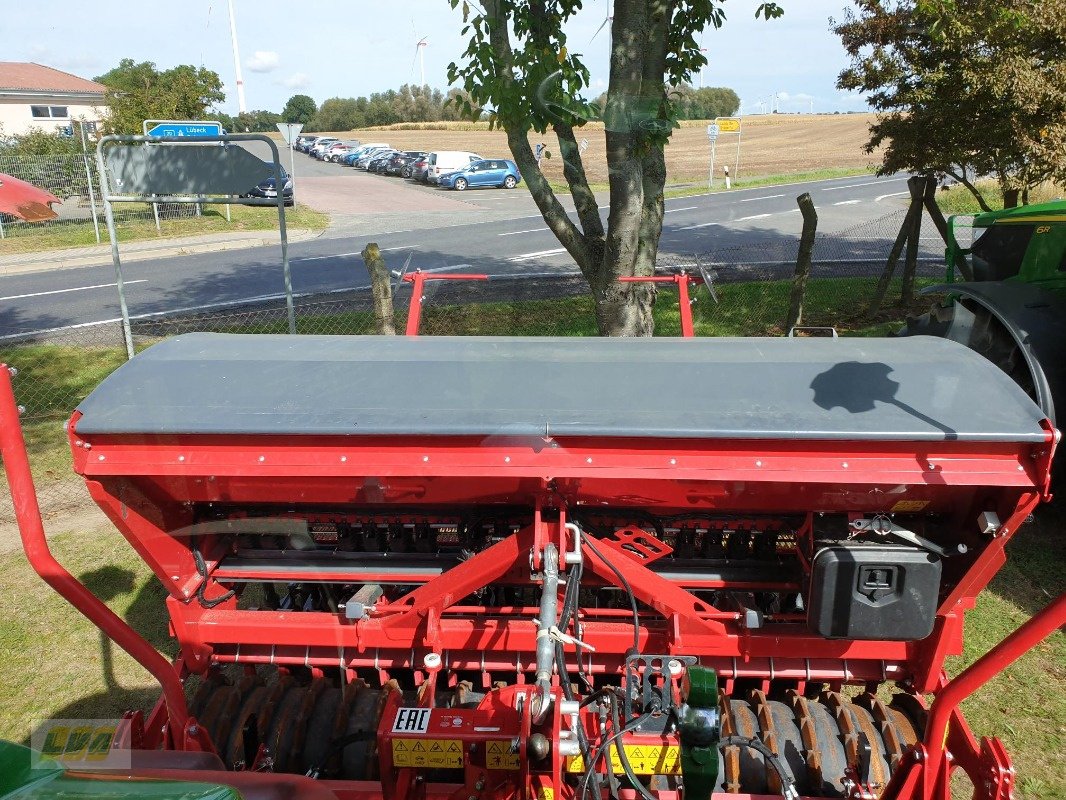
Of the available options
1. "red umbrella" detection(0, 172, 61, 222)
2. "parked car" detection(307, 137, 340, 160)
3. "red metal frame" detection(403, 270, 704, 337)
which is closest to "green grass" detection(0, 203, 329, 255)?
"red metal frame" detection(403, 270, 704, 337)

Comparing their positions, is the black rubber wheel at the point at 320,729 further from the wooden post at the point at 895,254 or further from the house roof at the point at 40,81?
the house roof at the point at 40,81

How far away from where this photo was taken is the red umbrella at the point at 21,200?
2.10 metres

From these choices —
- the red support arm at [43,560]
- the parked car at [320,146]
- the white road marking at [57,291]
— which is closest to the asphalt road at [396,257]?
the white road marking at [57,291]

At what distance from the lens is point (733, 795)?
8.50 ft

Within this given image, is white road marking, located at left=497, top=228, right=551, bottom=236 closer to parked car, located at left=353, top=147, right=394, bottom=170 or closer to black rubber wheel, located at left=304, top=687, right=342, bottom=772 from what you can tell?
black rubber wheel, located at left=304, top=687, right=342, bottom=772

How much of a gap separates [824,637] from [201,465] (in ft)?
6.82

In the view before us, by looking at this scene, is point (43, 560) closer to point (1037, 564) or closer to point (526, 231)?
point (1037, 564)

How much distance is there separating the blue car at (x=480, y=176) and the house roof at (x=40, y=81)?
11700 mm

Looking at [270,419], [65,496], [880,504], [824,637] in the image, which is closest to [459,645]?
[270,419]

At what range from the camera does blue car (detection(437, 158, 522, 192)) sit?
30.6 m

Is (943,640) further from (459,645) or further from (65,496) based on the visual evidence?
(65,496)

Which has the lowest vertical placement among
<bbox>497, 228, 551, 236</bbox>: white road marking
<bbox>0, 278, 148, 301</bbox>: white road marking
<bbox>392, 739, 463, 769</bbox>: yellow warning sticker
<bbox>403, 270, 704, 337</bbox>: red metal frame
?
<bbox>0, 278, 148, 301</bbox>: white road marking

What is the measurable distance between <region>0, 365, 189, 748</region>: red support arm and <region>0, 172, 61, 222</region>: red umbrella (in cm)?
41

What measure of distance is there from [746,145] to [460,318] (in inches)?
1568
